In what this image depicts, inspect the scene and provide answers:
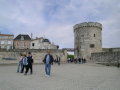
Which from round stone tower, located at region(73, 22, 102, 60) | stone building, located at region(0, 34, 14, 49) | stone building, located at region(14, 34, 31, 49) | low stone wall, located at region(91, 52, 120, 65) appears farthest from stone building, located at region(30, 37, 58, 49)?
low stone wall, located at region(91, 52, 120, 65)

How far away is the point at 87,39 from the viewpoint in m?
42.9

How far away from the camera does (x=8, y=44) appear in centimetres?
6094

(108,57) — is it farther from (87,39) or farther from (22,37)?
(22,37)

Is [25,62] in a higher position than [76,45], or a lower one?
lower

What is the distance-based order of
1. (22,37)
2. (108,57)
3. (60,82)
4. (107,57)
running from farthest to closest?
(22,37), (107,57), (108,57), (60,82)

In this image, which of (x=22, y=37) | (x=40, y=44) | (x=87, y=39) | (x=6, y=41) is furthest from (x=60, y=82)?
(x=6, y=41)

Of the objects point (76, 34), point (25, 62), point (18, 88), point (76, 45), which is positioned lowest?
point (18, 88)

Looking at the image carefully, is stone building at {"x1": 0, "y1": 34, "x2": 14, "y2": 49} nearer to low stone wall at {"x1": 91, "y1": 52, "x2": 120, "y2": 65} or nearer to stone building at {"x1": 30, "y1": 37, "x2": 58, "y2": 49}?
stone building at {"x1": 30, "y1": 37, "x2": 58, "y2": 49}

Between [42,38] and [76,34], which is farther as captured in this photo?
[42,38]

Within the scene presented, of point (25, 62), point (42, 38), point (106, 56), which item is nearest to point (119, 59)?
point (106, 56)

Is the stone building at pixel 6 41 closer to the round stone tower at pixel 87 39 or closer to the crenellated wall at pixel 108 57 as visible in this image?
the round stone tower at pixel 87 39

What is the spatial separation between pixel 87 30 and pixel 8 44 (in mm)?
32630

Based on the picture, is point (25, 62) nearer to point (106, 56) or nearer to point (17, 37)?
point (106, 56)

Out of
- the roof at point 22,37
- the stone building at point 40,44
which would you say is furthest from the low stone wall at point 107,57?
the roof at point 22,37
